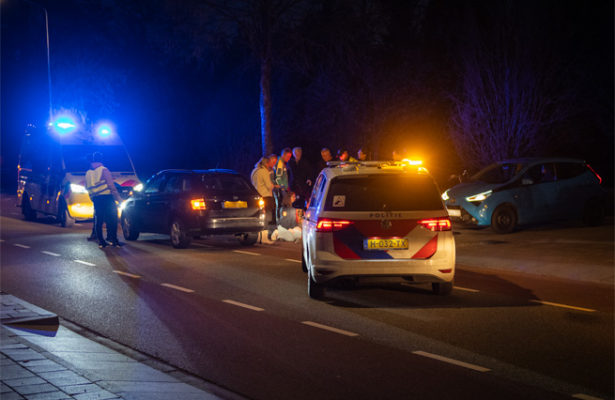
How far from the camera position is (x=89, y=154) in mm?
21562

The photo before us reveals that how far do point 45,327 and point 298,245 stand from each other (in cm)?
900

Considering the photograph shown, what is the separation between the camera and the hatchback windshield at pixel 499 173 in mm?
18234

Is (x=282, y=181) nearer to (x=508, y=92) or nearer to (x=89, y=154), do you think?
(x=89, y=154)

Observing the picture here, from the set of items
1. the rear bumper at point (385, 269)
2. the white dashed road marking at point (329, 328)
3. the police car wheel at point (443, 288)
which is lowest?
the white dashed road marking at point (329, 328)

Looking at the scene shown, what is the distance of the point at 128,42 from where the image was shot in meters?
37.7

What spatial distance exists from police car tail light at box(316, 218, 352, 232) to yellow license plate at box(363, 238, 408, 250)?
1.07 feet

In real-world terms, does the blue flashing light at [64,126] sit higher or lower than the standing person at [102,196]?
higher

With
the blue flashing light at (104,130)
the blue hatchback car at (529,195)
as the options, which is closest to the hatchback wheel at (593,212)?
the blue hatchback car at (529,195)

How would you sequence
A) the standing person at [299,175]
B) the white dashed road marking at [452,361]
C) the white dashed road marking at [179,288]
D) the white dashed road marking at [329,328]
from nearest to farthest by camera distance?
the white dashed road marking at [452,361], the white dashed road marking at [329,328], the white dashed road marking at [179,288], the standing person at [299,175]

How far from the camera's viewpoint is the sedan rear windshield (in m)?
15.9

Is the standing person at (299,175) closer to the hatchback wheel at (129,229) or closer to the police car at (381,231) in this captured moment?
the hatchback wheel at (129,229)

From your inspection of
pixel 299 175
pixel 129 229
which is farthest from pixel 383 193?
pixel 129 229

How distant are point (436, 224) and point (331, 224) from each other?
4.22 feet

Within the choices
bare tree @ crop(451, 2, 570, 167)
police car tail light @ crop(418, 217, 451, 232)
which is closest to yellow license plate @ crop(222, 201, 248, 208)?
police car tail light @ crop(418, 217, 451, 232)
